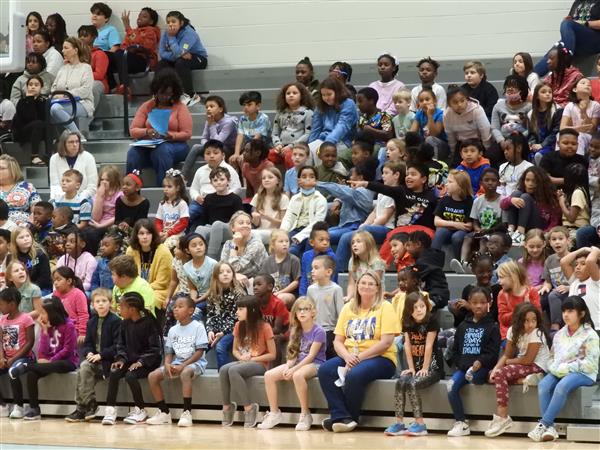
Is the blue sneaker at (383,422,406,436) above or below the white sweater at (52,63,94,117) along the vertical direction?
below

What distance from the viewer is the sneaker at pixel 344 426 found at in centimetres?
1061

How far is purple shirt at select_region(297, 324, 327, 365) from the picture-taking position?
11.0 meters

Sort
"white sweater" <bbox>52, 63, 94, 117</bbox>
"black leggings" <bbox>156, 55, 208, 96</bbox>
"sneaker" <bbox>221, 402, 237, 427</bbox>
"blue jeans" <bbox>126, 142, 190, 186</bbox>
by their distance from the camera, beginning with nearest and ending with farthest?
1. "sneaker" <bbox>221, 402, 237, 427</bbox>
2. "blue jeans" <bbox>126, 142, 190, 186</bbox>
3. "white sweater" <bbox>52, 63, 94, 117</bbox>
4. "black leggings" <bbox>156, 55, 208, 96</bbox>

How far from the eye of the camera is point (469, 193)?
12086 mm

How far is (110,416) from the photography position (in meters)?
Answer: 11.3

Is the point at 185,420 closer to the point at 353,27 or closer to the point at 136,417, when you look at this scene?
the point at 136,417

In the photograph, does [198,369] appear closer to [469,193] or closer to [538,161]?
[469,193]

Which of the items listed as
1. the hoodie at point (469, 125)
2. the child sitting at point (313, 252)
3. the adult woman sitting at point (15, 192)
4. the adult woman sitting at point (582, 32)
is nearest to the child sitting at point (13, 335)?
the adult woman sitting at point (15, 192)

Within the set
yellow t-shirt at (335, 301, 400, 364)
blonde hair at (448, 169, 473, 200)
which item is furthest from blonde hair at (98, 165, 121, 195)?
yellow t-shirt at (335, 301, 400, 364)

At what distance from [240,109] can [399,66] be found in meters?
1.85

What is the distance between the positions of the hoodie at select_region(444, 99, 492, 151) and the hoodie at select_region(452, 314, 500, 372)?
2.85 meters

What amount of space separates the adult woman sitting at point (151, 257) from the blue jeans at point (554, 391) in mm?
3732

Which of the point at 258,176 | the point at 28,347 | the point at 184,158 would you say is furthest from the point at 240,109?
the point at 28,347

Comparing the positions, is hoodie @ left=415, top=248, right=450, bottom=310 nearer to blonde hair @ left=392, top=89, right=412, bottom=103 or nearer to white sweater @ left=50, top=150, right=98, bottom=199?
blonde hair @ left=392, top=89, right=412, bottom=103
